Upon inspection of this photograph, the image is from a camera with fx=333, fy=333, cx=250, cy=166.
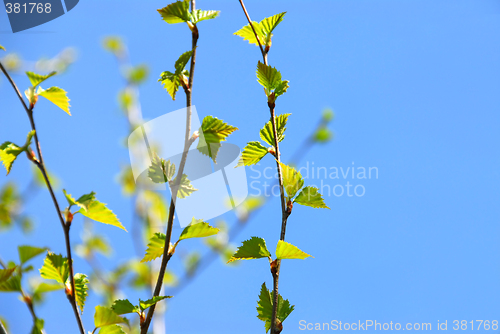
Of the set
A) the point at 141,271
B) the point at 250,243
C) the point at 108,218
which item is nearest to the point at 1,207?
the point at 141,271

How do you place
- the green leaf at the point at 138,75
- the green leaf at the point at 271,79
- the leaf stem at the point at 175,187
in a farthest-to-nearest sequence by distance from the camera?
1. the green leaf at the point at 138,75
2. the green leaf at the point at 271,79
3. the leaf stem at the point at 175,187

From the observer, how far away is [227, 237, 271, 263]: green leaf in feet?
1.54

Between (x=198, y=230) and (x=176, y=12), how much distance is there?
0.31m

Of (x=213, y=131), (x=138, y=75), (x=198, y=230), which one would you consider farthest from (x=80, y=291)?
(x=138, y=75)

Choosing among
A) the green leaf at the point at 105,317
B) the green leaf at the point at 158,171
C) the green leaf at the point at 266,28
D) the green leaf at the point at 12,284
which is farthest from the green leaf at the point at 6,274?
the green leaf at the point at 266,28

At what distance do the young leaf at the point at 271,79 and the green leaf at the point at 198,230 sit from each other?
0.22m

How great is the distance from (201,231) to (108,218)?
13 cm

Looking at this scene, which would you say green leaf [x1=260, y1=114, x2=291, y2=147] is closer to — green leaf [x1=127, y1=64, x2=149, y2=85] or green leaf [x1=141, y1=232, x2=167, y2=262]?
green leaf [x1=141, y1=232, x2=167, y2=262]

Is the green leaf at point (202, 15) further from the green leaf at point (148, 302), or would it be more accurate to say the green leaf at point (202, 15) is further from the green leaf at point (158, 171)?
the green leaf at point (148, 302)

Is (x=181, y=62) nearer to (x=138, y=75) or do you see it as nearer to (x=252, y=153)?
(x=252, y=153)

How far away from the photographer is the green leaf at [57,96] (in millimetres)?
504

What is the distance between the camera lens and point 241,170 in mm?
590

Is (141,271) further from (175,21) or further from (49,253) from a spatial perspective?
(175,21)

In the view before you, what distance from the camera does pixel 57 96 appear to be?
1.69ft
